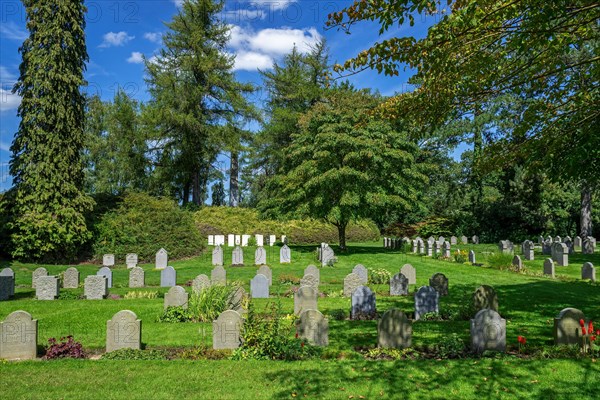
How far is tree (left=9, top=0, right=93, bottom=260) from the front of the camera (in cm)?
2362

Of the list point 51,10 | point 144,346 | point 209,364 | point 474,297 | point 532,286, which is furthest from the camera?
point 51,10

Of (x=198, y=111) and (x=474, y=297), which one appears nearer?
(x=474, y=297)

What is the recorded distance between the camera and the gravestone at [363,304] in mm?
11352

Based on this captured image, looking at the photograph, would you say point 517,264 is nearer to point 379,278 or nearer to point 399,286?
point 379,278

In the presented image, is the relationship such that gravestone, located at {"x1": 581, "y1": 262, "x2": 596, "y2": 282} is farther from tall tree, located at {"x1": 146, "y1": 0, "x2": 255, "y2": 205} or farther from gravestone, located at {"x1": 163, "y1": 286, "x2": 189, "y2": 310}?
tall tree, located at {"x1": 146, "y1": 0, "x2": 255, "y2": 205}

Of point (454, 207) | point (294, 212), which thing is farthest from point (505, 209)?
point (294, 212)

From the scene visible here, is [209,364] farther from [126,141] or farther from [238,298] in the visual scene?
[126,141]

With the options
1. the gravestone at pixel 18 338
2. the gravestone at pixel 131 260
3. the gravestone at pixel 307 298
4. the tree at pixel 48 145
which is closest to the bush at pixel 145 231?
the tree at pixel 48 145

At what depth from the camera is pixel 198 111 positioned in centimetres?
4100

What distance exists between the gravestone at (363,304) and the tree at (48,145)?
736 inches

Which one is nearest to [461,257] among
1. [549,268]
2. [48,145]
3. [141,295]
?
[549,268]

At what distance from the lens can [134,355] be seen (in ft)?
26.8

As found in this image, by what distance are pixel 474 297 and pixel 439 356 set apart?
12.2ft

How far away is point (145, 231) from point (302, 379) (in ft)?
76.2
